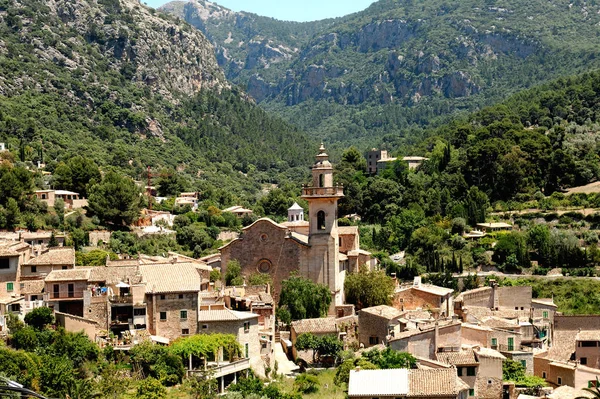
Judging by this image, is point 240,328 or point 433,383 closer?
point 433,383

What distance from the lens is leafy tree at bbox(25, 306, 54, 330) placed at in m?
37.4

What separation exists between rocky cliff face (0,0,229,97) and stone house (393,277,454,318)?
87.9 meters

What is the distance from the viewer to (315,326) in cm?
4397

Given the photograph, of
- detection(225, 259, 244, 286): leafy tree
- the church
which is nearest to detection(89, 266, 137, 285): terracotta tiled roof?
detection(225, 259, 244, 286): leafy tree

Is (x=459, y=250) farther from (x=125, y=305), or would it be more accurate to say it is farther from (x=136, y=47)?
(x=136, y=47)

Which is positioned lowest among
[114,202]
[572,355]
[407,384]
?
[572,355]

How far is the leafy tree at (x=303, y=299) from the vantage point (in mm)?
46731

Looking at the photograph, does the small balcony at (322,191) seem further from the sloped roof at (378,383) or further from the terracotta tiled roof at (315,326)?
the sloped roof at (378,383)

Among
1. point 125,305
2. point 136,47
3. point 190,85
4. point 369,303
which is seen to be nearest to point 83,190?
point 369,303

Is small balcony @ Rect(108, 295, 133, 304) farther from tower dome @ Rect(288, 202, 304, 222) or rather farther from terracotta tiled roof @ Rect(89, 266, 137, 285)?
tower dome @ Rect(288, 202, 304, 222)

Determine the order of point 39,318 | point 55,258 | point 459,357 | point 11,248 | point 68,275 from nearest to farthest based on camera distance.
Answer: point 39,318 < point 68,275 < point 459,357 < point 11,248 < point 55,258

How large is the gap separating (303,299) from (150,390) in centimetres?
1486

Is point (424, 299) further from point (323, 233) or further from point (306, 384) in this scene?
point (306, 384)

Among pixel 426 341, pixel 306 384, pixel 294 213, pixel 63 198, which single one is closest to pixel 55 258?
pixel 306 384
